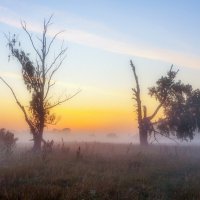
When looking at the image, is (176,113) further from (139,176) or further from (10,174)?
(10,174)

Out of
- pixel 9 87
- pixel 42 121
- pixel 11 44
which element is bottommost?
pixel 42 121

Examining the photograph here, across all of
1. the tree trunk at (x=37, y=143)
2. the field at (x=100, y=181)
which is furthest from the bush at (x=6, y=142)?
the field at (x=100, y=181)

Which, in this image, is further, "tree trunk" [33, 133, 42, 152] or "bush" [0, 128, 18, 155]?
"tree trunk" [33, 133, 42, 152]

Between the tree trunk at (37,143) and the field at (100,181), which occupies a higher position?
the tree trunk at (37,143)

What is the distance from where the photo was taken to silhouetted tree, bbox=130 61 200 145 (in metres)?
38.2

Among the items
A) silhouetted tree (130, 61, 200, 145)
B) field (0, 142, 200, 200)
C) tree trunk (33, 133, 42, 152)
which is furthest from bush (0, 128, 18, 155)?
silhouetted tree (130, 61, 200, 145)

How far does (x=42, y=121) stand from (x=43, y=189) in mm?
18346

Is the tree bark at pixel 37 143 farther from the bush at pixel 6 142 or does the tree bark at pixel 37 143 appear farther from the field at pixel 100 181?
the field at pixel 100 181

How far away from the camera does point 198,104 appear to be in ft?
127

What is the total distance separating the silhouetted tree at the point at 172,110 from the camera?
38219mm

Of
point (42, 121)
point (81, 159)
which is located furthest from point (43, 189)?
point (42, 121)

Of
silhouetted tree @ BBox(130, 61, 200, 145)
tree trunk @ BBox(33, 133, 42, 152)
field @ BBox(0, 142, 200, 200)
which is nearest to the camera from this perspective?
field @ BBox(0, 142, 200, 200)

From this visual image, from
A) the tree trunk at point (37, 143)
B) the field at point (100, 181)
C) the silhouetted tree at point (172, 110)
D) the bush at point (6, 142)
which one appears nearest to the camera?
the field at point (100, 181)

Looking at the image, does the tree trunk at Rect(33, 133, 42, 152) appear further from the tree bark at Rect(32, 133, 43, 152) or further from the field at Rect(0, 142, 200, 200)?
the field at Rect(0, 142, 200, 200)
